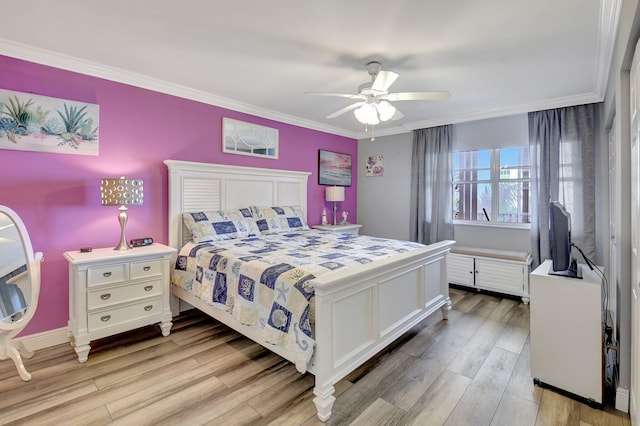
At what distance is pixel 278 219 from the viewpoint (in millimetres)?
3943

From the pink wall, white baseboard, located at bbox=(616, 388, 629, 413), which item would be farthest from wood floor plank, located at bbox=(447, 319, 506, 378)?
the pink wall

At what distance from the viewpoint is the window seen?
414cm

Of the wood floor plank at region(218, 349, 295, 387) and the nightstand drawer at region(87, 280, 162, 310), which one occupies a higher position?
the nightstand drawer at region(87, 280, 162, 310)

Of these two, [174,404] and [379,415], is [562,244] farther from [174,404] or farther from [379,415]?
[174,404]

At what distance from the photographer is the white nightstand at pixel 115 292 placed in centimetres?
234

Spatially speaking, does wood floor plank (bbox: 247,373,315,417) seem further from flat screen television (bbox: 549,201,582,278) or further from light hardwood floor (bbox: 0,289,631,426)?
flat screen television (bbox: 549,201,582,278)

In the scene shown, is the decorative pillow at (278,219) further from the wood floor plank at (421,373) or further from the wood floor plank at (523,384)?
the wood floor plank at (523,384)

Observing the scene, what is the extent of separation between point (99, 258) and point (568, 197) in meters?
4.82

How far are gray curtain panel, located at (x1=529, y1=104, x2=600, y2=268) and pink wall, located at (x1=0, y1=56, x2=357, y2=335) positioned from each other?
12.9 feet

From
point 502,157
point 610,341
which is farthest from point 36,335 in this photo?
point 502,157

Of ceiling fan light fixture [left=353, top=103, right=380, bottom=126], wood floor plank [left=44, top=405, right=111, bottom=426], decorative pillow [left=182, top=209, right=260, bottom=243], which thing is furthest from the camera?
decorative pillow [left=182, top=209, right=260, bottom=243]

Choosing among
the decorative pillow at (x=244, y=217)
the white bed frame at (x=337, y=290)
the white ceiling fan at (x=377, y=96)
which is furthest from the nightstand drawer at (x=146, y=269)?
the white ceiling fan at (x=377, y=96)

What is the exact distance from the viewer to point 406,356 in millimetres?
2432

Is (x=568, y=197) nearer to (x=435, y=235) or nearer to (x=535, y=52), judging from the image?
(x=435, y=235)
